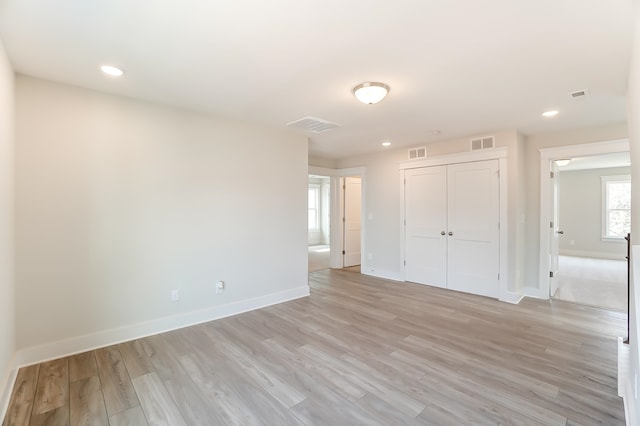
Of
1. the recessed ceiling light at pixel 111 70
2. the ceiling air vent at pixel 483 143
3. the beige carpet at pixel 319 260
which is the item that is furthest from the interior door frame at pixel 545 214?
the recessed ceiling light at pixel 111 70

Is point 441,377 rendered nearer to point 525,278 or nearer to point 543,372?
point 543,372

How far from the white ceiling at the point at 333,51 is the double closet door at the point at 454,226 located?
1.44m

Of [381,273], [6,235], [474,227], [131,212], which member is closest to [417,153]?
[474,227]

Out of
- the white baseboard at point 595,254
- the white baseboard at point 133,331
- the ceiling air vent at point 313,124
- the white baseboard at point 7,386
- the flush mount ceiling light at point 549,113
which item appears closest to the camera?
the white baseboard at point 7,386

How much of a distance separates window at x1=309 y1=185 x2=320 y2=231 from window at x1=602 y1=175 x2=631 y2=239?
841 centimetres

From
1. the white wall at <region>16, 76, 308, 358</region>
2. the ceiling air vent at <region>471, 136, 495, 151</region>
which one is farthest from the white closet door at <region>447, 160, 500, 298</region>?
the white wall at <region>16, 76, 308, 358</region>

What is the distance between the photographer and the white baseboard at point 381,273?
5.60 metres

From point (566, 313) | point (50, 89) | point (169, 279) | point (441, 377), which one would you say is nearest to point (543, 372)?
point (441, 377)

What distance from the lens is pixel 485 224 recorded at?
4.49 meters

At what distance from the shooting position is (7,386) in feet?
6.89

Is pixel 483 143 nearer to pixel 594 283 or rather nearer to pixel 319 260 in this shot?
pixel 594 283

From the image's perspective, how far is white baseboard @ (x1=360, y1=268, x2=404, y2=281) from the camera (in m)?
5.60

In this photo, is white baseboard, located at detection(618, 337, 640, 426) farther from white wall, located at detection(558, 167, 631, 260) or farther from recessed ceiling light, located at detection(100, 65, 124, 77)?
white wall, located at detection(558, 167, 631, 260)

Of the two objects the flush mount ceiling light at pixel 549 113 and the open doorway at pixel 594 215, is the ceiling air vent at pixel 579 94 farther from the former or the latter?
the open doorway at pixel 594 215
